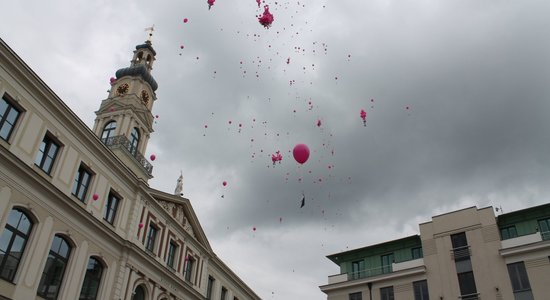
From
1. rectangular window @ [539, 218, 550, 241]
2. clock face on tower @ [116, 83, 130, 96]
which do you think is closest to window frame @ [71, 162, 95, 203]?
clock face on tower @ [116, 83, 130, 96]

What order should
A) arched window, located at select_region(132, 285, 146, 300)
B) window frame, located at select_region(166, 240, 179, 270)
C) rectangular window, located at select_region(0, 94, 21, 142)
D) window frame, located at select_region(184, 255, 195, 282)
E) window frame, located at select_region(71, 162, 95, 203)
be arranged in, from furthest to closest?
window frame, located at select_region(184, 255, 195, 282) → window frame, located at select_region(166, 240, 179, 270) → arched window, located at select_region(132, 285, 146, 300) → window frame, located at select_region(71, 162, 95, 203) → rectangular window, located at select_region(0, 94, 21, 142)

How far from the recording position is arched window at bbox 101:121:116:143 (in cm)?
3778

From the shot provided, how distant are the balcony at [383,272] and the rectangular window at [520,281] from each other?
817 cm

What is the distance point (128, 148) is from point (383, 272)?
94.2ft

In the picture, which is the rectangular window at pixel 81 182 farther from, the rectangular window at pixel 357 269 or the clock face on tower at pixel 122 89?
the rectangular window at pixel 357 269

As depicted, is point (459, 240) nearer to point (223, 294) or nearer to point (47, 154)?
point (223, 294)

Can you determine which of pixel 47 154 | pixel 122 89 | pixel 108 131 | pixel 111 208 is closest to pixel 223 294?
pixel 111 208

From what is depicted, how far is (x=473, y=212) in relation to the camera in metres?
43.1

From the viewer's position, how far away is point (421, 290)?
4297 cm

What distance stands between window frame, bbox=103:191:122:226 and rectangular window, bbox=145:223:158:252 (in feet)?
13.5

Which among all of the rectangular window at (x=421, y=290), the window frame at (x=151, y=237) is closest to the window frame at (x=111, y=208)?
the window frame at (x=151, y=237)

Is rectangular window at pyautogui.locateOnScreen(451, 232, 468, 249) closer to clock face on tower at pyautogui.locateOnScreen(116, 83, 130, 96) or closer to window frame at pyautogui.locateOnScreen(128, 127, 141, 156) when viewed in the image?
window frame at pyautogui.locateOnScreen(128, 127, 141, 156)

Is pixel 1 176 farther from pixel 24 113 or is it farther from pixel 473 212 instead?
pixel 473 212

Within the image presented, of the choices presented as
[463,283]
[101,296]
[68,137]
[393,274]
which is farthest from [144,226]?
[463,283]
